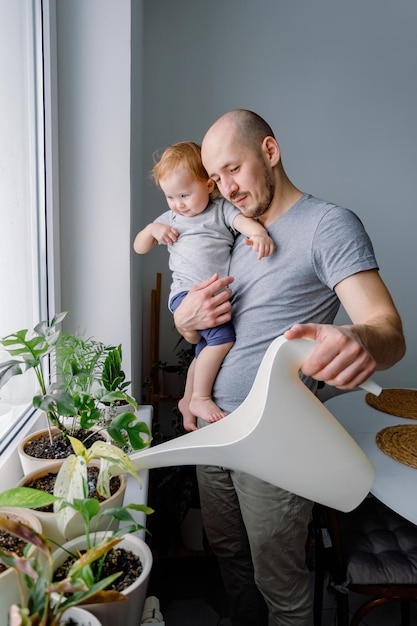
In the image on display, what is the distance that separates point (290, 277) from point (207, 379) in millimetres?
412

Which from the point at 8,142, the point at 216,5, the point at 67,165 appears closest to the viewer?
the point at 8,142

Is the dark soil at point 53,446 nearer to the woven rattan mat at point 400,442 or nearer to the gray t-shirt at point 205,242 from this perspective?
the gray t-shirt at point 205,242

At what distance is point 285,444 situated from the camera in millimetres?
613

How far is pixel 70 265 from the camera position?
142 centimetres

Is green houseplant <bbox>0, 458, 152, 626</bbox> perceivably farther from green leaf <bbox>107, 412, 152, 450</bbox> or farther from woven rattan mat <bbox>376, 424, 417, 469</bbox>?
woven rattan mat <bbox>376, 424, 417, 469</bbox>

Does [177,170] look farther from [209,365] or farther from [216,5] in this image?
[216,5]

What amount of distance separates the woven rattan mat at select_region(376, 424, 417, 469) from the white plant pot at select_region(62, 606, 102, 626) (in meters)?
1.23

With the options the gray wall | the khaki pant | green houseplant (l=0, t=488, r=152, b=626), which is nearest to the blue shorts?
the khaki pant

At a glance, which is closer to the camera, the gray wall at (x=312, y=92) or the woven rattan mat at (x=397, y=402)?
the woven rattan mat at (x=397, y=402)

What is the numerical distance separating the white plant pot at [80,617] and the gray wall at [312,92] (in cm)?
199

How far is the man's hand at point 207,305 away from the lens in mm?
1311

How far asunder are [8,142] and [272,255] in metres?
0.73

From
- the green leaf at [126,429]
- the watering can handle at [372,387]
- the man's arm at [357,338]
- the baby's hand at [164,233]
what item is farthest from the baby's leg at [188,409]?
the watering can handle at [372,387]

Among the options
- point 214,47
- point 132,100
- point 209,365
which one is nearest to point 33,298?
point 209,365
